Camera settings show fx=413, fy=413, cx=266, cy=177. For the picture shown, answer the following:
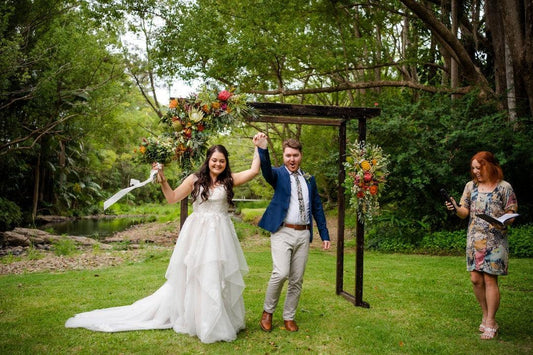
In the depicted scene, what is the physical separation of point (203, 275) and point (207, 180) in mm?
1168

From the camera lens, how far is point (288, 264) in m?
5.07

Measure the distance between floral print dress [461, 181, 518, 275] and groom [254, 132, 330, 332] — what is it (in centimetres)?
177

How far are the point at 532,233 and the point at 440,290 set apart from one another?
5073mm

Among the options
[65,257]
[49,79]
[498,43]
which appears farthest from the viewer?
[49,79]

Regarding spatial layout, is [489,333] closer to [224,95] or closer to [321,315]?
[321,315]

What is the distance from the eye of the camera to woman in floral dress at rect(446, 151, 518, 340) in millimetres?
4809

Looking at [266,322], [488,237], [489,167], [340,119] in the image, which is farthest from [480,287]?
[340,119]

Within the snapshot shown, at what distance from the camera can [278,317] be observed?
579 cm

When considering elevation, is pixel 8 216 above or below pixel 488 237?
below

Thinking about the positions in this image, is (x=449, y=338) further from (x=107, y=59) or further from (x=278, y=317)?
(x=107, y=59)

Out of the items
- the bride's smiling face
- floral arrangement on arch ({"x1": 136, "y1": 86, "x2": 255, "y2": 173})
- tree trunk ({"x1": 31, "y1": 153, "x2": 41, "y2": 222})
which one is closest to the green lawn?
the bride's smiling face

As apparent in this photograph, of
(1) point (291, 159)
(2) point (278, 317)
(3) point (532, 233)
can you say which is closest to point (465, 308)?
(2) point (278, 317)

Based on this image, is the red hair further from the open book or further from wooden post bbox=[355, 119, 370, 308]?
Answer: wooden post bbox=[355, 119, 370, 308]

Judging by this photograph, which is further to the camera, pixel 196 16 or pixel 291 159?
pixel 196 16
